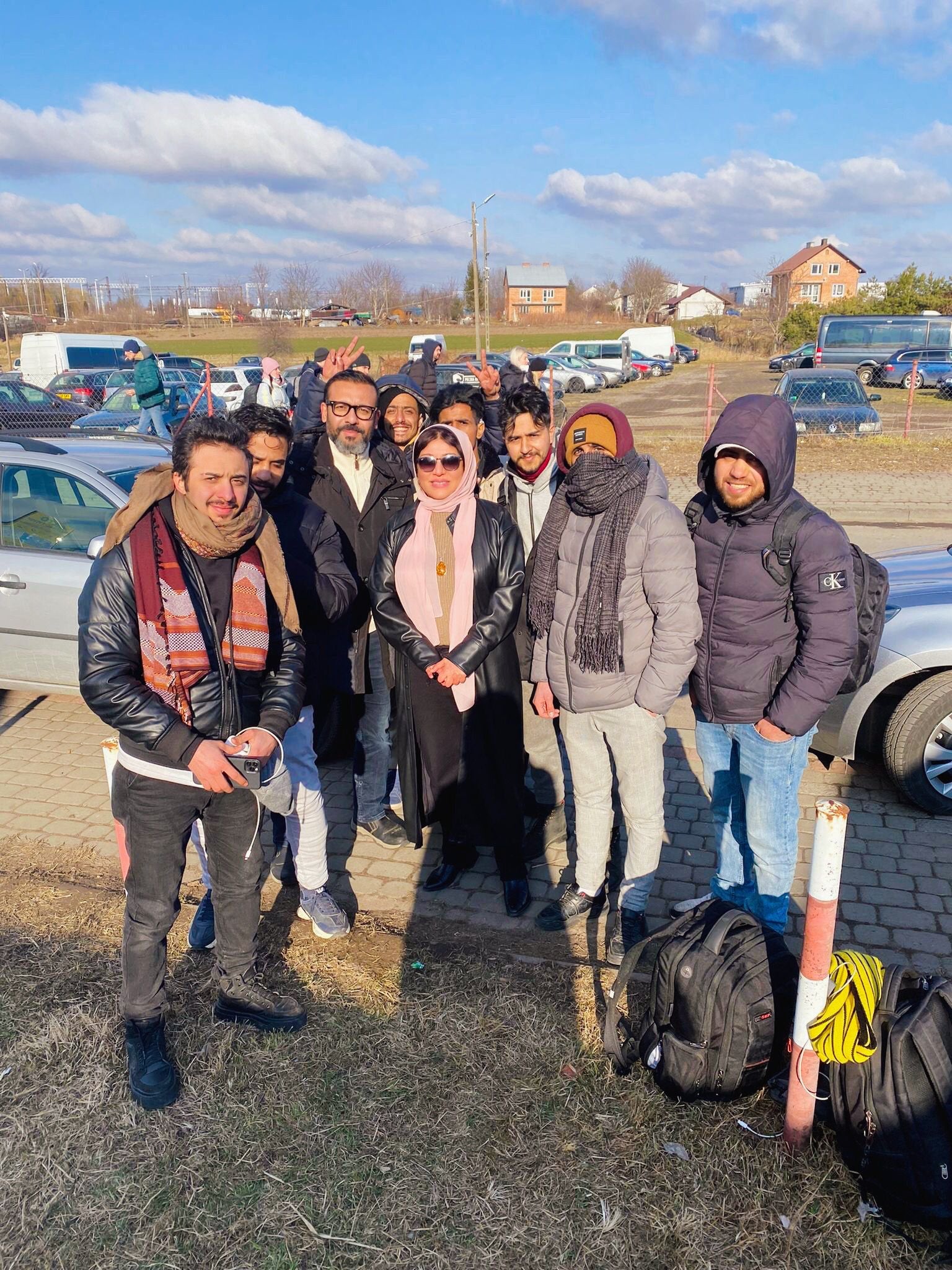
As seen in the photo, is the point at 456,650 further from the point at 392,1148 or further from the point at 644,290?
the point at 644,290

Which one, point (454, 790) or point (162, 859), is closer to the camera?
point (162, 859)

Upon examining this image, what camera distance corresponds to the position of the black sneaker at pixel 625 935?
339 cm

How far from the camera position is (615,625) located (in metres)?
3.11

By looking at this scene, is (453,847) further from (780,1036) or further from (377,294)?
(377,294)

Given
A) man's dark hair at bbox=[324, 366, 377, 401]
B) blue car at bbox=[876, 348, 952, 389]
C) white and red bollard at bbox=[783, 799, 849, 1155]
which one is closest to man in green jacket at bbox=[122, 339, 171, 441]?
man's dark hair at bbox=[324, 366, 377, 401]

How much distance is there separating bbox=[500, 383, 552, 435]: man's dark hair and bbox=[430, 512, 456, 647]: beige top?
0.52m

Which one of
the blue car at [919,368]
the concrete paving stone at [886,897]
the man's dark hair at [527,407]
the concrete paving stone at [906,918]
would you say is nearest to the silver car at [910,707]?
the concrete paving stone at [886,897]

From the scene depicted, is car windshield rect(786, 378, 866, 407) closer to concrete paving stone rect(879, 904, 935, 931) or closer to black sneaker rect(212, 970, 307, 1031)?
concrete paving stone rect(879, 904, 935, 931)

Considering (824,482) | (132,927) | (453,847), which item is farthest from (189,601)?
(824,482)

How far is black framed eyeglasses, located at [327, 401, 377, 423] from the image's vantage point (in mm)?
3906

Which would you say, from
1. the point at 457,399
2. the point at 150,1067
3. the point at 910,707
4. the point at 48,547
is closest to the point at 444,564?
the point at 457,399

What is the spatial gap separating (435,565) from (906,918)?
7.84ft

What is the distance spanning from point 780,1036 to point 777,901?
605mm

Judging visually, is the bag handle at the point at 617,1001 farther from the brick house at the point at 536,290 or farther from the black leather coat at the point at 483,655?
the brick house at the point at 536,290
